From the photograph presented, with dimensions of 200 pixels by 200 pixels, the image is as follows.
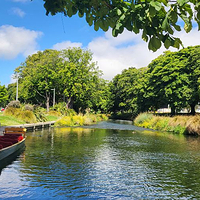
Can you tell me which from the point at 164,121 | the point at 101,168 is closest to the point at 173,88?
the point at 164,121

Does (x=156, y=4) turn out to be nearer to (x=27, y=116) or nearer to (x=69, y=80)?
(x=27, y=116)

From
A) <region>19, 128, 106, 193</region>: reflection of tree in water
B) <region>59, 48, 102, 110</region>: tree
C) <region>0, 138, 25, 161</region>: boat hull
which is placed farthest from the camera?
<region>59, 48, 102, 110</region>: tree

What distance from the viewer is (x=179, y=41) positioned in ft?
11.3

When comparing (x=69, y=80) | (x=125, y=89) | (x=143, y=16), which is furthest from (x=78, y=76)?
(x=143, y=16)

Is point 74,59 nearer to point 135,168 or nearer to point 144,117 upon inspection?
point 144,117

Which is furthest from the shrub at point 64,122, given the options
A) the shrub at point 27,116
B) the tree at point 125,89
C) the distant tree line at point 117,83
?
the tree at point 125,89

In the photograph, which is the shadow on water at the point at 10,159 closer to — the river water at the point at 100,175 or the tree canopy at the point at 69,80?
the river water at the point at 100,175

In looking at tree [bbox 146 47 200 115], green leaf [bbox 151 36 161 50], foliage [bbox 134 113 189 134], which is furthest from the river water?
tree [bbox 146 47 200 115]

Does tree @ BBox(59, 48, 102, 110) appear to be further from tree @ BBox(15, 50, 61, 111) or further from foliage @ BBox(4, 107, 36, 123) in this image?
foliage @ BBox(4, 107, 36, 123)

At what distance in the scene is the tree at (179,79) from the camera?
36.5 meters

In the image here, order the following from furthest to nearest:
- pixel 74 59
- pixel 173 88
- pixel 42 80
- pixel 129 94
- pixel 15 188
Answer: pixel 129 94 < pixel 42 80 < pixel 74 59 < pixel 173 88 < pixel 15 188

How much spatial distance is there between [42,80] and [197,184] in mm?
53021

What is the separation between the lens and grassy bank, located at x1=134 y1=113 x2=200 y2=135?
27997mm

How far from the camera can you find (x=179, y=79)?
37.3 meters
